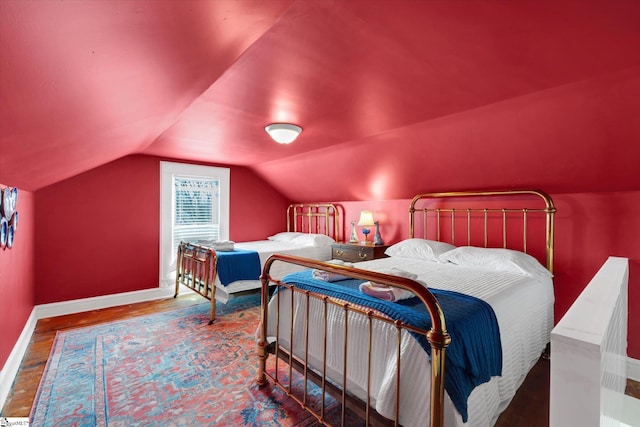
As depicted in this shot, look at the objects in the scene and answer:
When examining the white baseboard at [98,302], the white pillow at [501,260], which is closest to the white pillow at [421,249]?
the white pillow at [501,260]

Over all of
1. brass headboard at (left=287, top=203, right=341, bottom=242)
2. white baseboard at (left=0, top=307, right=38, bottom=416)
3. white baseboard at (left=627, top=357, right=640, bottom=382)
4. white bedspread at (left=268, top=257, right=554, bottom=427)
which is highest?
brass headboard at (left=287, top=203, right=341, bottom=242)

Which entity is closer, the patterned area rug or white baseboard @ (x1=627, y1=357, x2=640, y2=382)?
the patterned area rug

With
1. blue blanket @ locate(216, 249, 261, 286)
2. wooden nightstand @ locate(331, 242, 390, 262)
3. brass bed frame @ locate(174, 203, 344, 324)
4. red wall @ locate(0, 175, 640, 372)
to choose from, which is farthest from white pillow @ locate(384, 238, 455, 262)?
blue blanket @ locate(216, 249, 261, 286)

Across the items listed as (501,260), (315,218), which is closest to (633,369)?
(501,260)

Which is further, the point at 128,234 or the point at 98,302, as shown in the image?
the point at 128,234

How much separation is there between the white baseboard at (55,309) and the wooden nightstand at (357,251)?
257 centimetres

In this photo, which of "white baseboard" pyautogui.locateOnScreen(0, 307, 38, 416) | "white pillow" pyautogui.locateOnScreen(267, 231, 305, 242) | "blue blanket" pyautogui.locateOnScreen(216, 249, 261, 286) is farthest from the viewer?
"white pillow" pyautogui.locateOnScreen(267, 231, 305, 242)

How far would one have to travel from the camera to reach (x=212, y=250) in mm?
3463

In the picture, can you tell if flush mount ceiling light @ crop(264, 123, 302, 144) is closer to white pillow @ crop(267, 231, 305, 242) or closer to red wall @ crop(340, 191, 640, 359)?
white pillow @ crop(267, 231, 305, 242)

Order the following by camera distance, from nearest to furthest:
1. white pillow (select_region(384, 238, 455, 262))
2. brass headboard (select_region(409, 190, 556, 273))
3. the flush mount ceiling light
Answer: the flush mount ceiling light
brass headboard (select_region(409, 190, 556, 273))
white pillow (select_region(384, 238, 455, 262))

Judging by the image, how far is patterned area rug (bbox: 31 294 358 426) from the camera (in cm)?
185

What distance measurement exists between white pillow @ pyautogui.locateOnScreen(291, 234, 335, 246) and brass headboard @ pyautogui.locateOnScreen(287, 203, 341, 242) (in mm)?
356

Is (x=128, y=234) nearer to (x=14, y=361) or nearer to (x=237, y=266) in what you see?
(x=237, y=266)

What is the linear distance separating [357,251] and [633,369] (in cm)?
285
